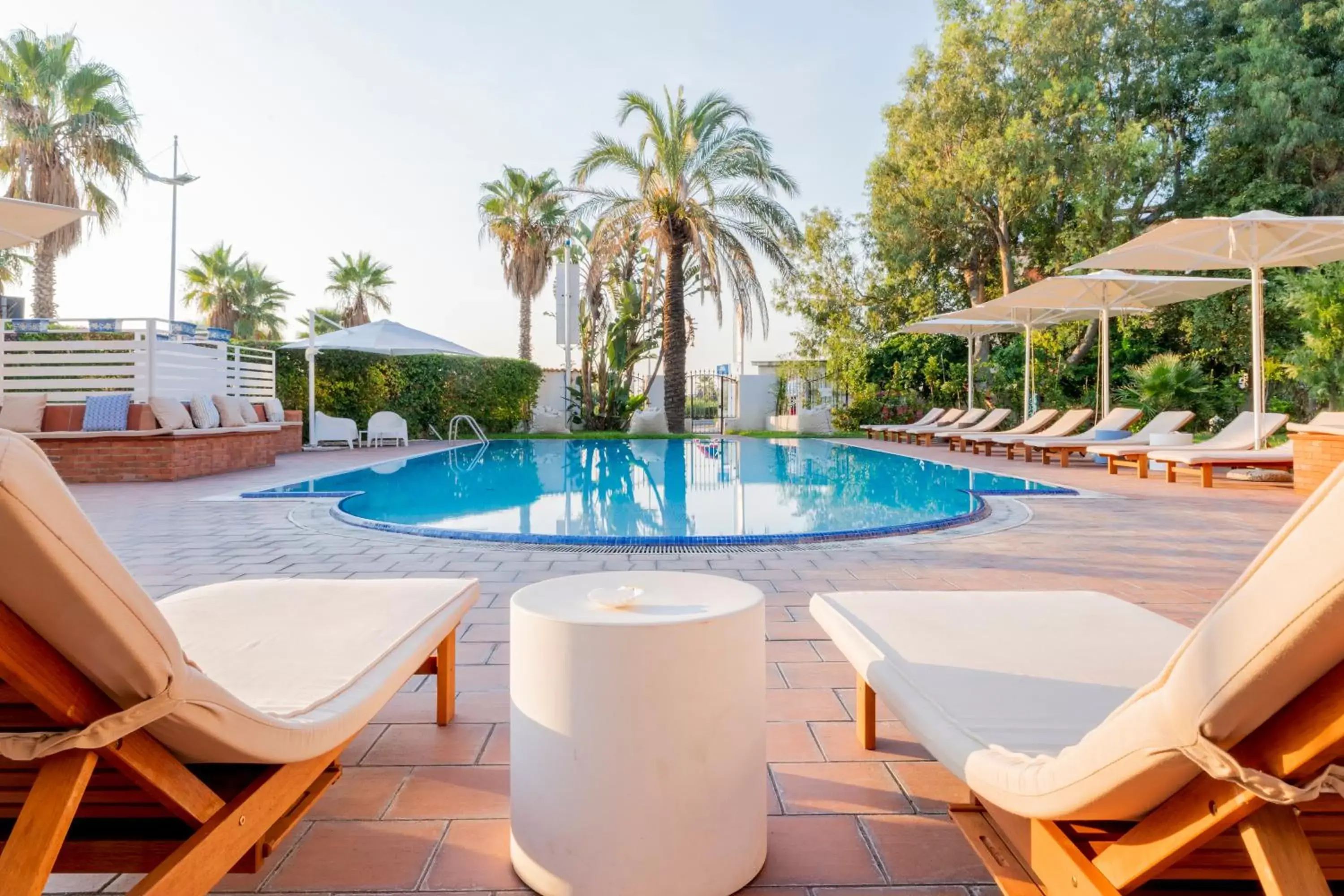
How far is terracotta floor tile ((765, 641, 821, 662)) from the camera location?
3150 mm

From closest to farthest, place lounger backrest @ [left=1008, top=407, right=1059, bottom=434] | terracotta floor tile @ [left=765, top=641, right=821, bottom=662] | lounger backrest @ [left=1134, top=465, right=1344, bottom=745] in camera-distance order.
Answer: lounger backrest @ [left=1134, top=465, right=1344, bottom=745]
terracotta floor tile @ [left=765, top=641, right=821, bottom=662]
lounger backrest @ [left=1008, top=407, right=1059, bottom=434]

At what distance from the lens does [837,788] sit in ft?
6.94

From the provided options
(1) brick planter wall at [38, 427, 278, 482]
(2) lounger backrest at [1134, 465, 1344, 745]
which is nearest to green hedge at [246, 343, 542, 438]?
(1) brick planter wall at [38, 427, 278, 482]

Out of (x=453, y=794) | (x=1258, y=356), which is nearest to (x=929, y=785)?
(x=453, y=794)

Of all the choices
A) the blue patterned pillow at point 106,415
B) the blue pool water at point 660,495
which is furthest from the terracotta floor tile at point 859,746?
the blue patterned pillow at point 106,415

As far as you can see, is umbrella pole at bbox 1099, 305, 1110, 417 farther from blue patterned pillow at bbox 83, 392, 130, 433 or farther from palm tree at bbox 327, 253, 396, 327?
palm tree at bbox 327, 253, 396, 327

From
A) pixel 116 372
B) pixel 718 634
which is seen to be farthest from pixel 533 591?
pixel 116 372

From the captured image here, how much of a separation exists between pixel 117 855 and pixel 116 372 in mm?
12619

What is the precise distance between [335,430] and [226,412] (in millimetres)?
4908

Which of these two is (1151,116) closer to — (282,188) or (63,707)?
(282,188)

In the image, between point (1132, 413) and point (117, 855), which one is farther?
point (1132, 413)

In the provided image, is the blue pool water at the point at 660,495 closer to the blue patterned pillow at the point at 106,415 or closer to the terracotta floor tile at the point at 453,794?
the blue patterned pillow at the point at 106,415

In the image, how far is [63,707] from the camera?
1023mm

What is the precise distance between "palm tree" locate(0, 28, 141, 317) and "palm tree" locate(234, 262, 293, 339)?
44.4 ft
